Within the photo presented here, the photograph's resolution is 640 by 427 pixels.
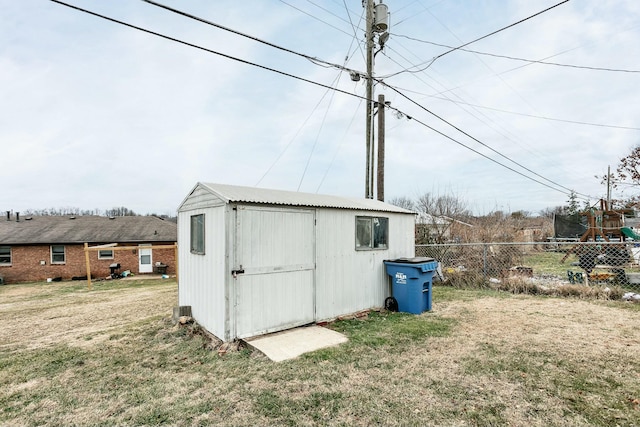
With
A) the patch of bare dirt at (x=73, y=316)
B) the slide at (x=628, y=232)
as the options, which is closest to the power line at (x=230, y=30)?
the patch of bare dirt at (x=73, y=316)

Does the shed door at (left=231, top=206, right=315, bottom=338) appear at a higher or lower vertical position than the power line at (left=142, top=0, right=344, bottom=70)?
lower

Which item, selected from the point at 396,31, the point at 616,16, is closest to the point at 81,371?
the point at 396,31

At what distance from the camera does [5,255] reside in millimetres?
17812

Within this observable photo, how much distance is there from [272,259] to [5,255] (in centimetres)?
2135

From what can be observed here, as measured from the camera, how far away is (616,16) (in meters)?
→ 7.12

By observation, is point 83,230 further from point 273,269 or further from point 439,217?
point 439,217

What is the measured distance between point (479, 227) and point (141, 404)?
12775 mm

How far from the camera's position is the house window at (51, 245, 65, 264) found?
18181 mm

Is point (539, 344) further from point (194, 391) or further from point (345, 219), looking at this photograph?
point (194, 391)

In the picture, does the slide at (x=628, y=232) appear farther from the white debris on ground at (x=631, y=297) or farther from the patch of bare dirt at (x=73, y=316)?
the patch of bare dirt at (x=73, y=316)

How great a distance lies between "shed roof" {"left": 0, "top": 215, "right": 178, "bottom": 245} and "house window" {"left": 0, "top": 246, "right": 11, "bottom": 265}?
0.54 meters

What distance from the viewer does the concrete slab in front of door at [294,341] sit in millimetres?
4461

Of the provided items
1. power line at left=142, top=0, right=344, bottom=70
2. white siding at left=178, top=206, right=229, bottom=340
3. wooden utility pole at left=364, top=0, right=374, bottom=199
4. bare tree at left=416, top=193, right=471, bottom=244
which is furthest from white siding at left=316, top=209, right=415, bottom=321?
bare tree at left=416, top=193, right=471, bottom=244

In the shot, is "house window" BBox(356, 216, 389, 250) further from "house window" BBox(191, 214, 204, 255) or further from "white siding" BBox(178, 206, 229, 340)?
"house window" BBox(191, 214, 204, 255)
